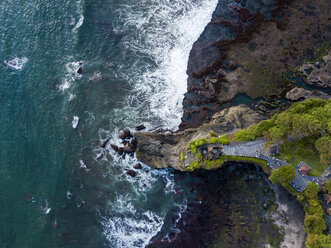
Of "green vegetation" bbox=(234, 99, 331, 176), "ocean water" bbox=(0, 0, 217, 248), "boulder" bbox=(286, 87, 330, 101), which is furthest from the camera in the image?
"boulder" bbox=(286, 87, 330, 101)

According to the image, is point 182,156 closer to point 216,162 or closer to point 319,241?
point 216,162

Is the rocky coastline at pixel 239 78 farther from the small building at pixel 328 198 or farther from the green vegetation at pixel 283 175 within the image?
the small building at pixel 328 198

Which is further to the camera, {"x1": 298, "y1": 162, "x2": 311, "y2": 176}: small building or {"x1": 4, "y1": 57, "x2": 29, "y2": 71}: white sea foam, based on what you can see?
{"x1": 4, "y1": 57, "x2": 29, "y2": 71}: white sea foam

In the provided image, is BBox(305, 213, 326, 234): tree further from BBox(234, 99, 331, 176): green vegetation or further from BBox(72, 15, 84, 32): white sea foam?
BBox(72, 15, 84, 32): white sea foam

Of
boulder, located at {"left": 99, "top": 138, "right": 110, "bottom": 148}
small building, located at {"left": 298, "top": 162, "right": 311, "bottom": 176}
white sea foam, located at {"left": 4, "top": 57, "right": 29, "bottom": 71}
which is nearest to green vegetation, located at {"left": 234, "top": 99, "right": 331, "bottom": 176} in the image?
small building, located at {"left": 298, "top": 162, "right": 311, "bottom": 176}

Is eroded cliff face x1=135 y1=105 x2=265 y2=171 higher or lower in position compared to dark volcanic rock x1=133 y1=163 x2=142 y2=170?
higher

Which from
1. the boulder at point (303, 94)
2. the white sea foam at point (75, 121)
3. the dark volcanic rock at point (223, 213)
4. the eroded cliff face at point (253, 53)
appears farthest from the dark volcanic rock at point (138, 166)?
the boulder at point (303, 94)
